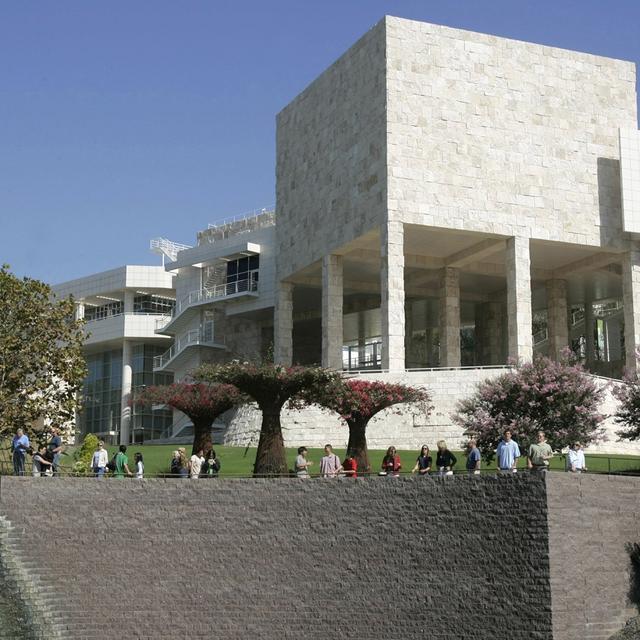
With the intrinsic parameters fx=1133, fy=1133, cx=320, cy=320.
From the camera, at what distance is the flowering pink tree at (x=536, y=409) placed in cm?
3531

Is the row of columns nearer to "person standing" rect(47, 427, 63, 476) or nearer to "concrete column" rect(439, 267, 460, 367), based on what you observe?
"concrete column" rect(439, 267, 460, 367)

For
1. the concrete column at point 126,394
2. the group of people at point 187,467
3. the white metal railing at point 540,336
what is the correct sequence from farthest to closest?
1. the white metal railing at point 540,336
2. the concrete column at point 126,394
3. the group of people at point 187,467

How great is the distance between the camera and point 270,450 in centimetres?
3228

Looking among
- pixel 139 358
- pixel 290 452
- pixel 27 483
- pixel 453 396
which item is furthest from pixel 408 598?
pixel 139 358

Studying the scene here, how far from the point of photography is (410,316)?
246 ft

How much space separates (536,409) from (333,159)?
24.5 meters

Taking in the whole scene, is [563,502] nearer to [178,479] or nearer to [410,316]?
[178,479]

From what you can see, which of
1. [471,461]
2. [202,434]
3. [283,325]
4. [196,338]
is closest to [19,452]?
[202,434]

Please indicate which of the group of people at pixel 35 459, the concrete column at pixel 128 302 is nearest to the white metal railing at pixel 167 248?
the concrete column at pixel 128 302

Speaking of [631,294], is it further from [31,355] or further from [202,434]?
[31,355]

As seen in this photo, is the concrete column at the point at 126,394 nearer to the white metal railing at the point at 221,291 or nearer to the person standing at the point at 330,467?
the white metal railing at the point at 221,291

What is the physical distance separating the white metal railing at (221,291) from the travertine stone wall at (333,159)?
4809 millimetres

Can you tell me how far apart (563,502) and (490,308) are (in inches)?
1844

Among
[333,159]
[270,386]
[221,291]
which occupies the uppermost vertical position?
[333,159]
